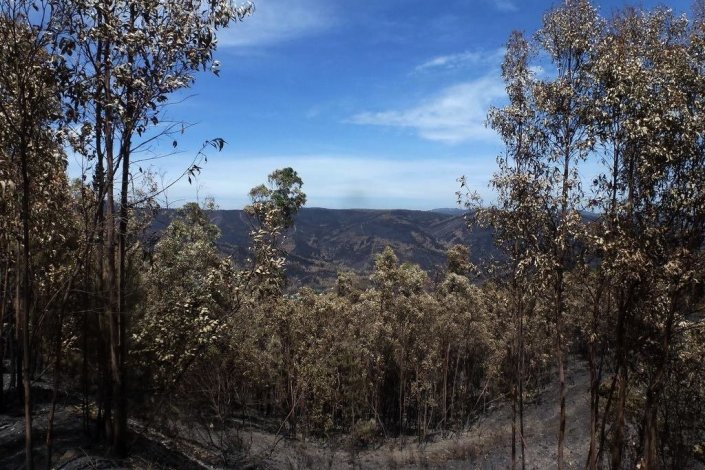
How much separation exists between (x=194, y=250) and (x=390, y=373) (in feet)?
67.0

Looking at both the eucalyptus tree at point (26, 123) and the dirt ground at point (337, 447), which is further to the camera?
the dirt ground at point (337, 447)

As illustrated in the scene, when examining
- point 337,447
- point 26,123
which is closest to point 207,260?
point 337,447

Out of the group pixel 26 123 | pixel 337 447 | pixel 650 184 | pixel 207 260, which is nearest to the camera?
pixel 26 123

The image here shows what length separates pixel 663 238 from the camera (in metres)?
11.6

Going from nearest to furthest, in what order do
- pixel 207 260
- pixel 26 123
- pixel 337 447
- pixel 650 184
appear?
pixel 26 123, pixel 650 184, pixel 207 260, pixel 337 447

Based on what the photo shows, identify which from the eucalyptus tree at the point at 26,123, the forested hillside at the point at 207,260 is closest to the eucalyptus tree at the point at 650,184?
the forested hillside at the point at 207,260

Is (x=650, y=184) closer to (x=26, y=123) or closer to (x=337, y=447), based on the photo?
(x=26, y=123)

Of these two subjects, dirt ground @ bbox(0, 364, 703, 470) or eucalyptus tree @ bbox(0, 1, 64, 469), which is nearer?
eucalyptus tree @ bbox(0, 1, 64, 469)

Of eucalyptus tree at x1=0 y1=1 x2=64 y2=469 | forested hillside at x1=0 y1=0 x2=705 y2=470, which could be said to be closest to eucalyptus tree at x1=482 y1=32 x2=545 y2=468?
forested hillside at x1=0 y1=0 x2=705 y2=470

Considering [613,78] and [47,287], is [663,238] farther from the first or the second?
[47,287]

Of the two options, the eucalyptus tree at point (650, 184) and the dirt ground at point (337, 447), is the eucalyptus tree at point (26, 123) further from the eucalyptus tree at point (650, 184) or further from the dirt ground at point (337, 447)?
the eucalyptus tree at point (650, 184)

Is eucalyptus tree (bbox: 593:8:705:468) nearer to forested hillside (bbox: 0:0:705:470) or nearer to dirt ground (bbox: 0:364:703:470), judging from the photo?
forested hillside (bbox: 0:0:705:470)

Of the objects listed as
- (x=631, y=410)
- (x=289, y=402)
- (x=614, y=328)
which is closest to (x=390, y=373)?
(x=289, y=402)

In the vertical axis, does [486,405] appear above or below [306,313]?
below
